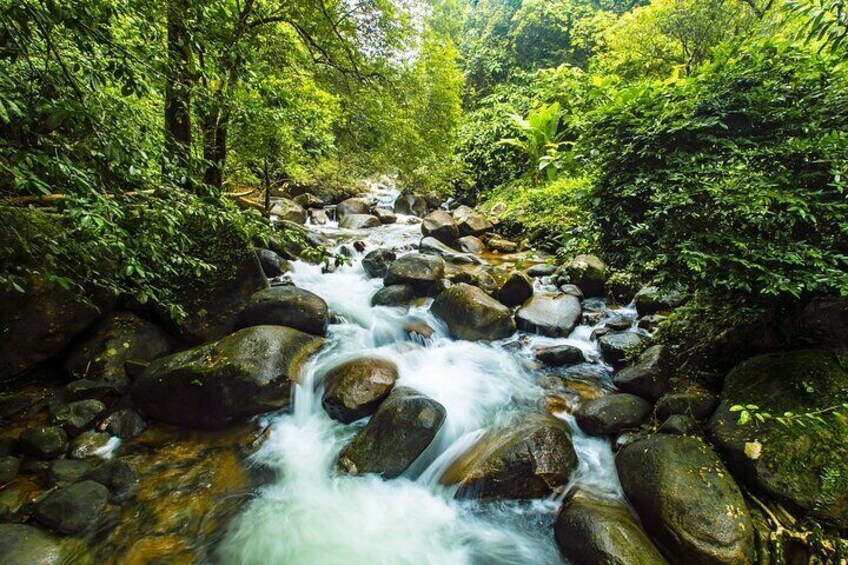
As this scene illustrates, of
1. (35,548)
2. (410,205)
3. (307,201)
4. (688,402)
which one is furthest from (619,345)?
(307,201)

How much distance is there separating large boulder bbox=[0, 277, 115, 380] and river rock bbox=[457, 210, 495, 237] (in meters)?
8.93

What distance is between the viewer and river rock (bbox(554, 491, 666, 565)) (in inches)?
107

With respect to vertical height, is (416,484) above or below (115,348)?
below

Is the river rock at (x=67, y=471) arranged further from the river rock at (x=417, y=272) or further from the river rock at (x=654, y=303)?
the river rock at (x=654, y=303)

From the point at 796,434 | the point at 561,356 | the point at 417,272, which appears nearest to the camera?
the point at 796,434

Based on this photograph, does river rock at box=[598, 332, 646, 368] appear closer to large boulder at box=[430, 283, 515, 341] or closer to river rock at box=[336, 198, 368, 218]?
large boulder at box=[430, 283, 515, 341]

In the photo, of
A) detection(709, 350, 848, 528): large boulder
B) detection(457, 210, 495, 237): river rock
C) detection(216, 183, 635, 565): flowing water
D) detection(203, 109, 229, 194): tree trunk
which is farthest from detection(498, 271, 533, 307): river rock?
detection(203, 109, 229, 194): tree trunk

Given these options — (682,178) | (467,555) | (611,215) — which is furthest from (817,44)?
(467,555)

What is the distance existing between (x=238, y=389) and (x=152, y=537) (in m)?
1.49

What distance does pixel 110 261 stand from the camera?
2.43m

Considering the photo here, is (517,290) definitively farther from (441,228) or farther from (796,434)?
(441,228)

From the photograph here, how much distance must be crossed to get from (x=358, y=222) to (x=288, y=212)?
89.6 inches

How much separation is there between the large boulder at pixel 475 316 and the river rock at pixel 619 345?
4.75 ft

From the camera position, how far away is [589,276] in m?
7.42
